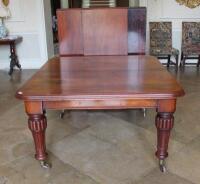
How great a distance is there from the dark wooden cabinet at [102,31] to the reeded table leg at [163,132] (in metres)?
1.32

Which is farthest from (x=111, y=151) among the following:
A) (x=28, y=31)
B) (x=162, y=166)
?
(x=28, y=31)

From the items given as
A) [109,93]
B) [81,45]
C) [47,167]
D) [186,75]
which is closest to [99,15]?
[81,45]

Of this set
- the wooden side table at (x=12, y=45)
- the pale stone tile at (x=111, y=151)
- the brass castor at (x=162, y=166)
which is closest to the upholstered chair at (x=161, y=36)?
the wooden side table at (x=12, y=45)

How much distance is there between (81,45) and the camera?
9.69ft

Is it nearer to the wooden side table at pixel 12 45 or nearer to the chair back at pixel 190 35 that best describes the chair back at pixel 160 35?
the chair back at pixel 190 35

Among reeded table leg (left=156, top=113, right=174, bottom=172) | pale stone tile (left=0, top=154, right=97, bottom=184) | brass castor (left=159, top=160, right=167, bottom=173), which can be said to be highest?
reeded table leg (left=156, top=113, right=174, bottom=172)

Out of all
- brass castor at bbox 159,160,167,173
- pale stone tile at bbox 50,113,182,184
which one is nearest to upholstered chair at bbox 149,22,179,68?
pale stone tile at bbox 50,113,182,184

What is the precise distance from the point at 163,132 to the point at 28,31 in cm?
413

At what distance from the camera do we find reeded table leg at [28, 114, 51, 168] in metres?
1.80

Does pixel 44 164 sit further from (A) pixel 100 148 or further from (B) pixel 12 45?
(B) pixel 12 45

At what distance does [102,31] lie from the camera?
293cm

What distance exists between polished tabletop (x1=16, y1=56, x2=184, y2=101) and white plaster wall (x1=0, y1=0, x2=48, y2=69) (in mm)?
2958

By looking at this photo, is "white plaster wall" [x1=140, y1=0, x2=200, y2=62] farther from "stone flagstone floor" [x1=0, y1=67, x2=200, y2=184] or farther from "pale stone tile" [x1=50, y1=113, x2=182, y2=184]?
"pale stone tile" [x1=50, y1=113, x2=182, y2=184]

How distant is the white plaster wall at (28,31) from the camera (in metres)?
5.07
